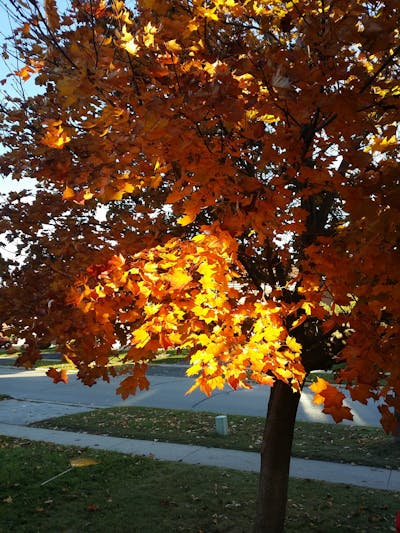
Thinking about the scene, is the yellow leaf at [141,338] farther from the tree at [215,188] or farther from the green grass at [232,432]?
the green grass at [232,432]

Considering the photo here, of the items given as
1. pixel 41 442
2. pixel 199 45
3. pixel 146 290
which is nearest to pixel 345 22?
pixel 199 45

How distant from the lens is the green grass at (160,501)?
4.78 metres

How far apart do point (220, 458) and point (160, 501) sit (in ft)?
5.83

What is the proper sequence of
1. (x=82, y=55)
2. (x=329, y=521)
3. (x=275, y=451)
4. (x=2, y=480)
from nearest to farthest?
(x=82, y=55)
(x=275, y=451)
(x=329, y=521)
(x=2, y=480)

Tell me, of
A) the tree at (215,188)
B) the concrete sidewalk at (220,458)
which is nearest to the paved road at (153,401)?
the concrete sidewalk at (220,458)

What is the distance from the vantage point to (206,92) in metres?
2.32

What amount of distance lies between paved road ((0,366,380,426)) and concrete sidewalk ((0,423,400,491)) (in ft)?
7.33

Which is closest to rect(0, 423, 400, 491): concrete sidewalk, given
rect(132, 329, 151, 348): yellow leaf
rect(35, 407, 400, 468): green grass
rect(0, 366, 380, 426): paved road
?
rect(35, 407, 400, 468): green grass

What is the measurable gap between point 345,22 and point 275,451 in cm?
351

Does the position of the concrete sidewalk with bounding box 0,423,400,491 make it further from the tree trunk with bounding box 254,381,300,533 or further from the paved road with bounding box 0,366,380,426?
the paved road with bounding box 0,366,380,426

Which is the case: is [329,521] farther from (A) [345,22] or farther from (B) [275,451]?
(A) [345,22]

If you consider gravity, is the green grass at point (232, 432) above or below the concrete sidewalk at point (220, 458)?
above

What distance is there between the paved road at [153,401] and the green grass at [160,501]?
12.9 feet

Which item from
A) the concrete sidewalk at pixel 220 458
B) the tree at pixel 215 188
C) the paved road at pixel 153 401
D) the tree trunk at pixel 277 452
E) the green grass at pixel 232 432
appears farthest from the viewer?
the paved road at pixel 153 401
